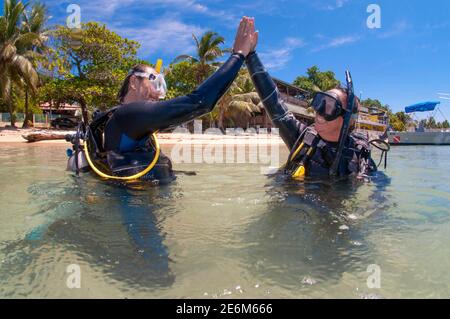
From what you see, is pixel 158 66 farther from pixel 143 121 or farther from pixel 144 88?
pixel 143 121

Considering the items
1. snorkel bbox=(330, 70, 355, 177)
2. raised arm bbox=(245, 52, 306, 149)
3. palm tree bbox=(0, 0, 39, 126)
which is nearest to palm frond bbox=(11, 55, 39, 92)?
palm tree bbox=(0, 0, 39, 126)

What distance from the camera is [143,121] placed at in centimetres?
305

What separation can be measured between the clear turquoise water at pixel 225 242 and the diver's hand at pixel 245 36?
137 centimetres

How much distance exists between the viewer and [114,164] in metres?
3.50

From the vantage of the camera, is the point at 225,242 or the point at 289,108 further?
the point at 289,108

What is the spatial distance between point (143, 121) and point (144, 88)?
63cm

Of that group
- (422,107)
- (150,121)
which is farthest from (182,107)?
(422,107)

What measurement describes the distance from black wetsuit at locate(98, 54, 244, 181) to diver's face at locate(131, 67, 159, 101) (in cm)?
37

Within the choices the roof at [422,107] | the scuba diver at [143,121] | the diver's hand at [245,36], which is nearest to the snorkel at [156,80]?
the scuba diver at [143,121]

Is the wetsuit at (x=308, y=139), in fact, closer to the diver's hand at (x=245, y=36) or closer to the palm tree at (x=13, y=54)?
the diver's hand at (x=245, y=36)

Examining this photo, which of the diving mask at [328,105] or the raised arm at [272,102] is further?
the raised arm at [272,102]

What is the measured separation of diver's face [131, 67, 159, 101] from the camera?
3555 mm

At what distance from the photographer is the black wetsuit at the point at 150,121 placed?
2820 mm

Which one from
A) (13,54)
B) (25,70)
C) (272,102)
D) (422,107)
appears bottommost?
(272,102)
